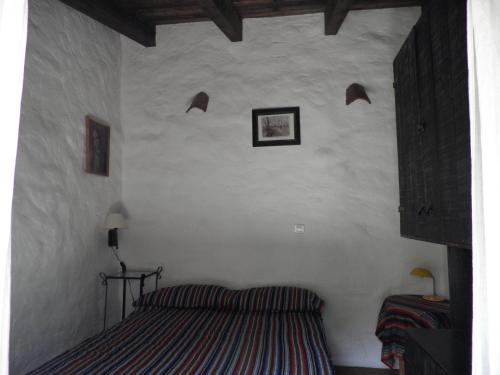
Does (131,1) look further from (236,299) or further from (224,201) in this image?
(236,299)

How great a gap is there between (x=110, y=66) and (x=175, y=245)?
1.83m

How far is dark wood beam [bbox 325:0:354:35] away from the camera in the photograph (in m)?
2.93

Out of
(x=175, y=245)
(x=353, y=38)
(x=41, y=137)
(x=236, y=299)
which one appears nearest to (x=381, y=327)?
(x=236, y=299)

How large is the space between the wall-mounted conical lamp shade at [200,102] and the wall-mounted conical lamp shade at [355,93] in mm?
1302

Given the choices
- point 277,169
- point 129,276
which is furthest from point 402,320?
point 129,276

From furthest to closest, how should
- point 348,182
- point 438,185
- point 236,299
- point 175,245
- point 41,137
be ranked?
point 175,245
point 348,182
point 236,299
point 41,137
point 438,185

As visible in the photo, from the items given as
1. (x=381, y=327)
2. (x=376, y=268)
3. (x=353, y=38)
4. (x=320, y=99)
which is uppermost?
(x=353, y=38)

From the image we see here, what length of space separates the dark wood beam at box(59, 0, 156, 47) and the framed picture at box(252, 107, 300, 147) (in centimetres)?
130

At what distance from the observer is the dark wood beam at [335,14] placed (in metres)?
2.93

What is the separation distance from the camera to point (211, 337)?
7.66ft

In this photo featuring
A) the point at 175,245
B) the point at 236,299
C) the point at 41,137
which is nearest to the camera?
the point at 41,137

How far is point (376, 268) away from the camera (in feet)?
10.5

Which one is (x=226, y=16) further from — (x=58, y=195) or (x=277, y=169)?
(x=58, y=195)

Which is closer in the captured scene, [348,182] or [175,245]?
[348,182]
